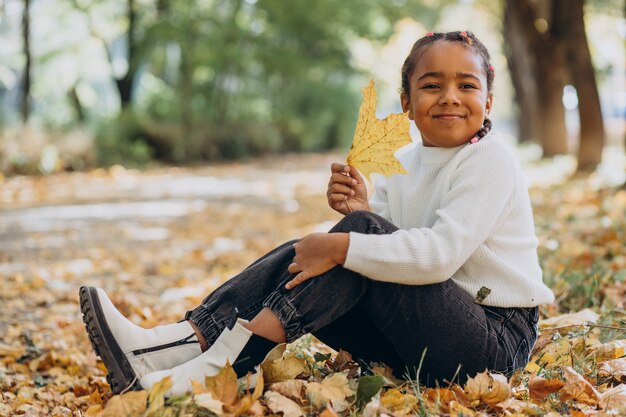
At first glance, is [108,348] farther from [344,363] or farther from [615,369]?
[615,369]

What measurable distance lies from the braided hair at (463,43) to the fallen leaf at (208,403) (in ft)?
3.81

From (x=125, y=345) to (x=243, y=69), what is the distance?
16803 millimetres

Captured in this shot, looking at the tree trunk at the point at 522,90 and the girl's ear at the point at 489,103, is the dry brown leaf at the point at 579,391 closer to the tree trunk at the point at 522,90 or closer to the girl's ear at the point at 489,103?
the girl's ear at the point at 489,103

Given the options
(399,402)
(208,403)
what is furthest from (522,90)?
(208,403)

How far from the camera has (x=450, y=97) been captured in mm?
2252

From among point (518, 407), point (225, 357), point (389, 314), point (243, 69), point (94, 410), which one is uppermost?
point (243, 69)

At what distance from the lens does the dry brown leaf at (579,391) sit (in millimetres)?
2180

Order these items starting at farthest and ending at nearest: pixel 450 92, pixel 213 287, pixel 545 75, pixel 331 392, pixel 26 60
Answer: pixel 26 60
pixel 545 75
pixel 213 287
pixel 450 92
pixel 331 392

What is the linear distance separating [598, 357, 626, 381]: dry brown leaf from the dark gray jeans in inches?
11.3

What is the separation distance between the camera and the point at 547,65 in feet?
42.3

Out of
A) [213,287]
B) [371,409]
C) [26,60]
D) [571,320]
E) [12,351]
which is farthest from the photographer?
[26,60]

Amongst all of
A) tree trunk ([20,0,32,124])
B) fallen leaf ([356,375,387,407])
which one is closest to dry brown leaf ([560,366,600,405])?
fallen leaf ([356,375,387,407])

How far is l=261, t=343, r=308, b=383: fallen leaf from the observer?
7.38 feet

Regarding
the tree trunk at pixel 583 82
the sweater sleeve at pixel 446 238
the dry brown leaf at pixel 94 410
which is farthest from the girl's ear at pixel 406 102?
the tree trunk at pixel 583 82
